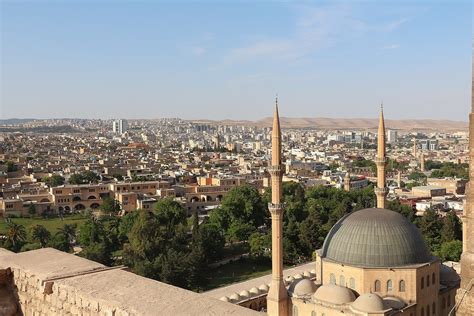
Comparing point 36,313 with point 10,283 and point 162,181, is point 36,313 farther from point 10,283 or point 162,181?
point 162,181

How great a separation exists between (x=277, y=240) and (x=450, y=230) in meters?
14.2

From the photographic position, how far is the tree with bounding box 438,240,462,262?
67.4 ft

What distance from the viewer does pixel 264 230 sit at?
2861 centimetres

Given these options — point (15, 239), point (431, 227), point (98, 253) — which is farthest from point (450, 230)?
point (15, 239)

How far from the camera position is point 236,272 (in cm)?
2136

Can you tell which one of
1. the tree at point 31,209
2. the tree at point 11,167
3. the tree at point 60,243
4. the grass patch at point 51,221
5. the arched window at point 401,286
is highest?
the arched window at point 401,286

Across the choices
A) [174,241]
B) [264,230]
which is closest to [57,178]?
[264,230]

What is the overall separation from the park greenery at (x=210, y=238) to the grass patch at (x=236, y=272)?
0.04 meters

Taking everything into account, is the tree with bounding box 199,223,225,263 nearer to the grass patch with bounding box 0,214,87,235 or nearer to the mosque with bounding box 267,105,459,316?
the mosque with bounding box 267,105,459,316

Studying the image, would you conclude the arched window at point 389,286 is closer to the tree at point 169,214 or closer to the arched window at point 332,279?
the arched window at point 332,279

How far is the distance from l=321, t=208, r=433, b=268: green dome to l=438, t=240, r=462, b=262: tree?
9486mm

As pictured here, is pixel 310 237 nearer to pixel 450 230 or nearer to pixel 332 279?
pixel 450 230

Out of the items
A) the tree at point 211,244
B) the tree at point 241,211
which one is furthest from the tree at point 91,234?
the tree at point 241,211

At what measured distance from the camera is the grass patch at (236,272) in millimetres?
19972
